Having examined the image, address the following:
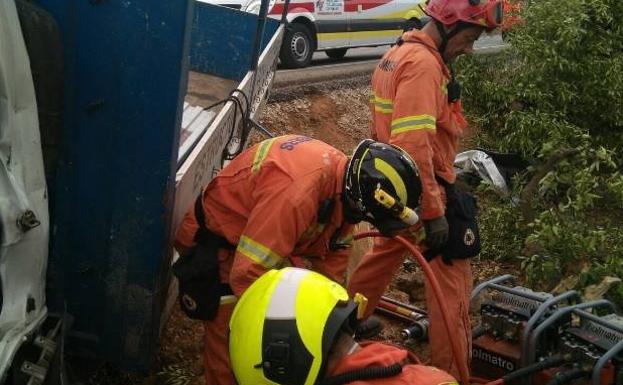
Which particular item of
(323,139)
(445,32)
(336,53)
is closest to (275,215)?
(445,32)

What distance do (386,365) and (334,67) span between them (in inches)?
410

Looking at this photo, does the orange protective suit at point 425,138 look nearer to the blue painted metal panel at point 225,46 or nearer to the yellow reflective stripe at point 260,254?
the yellow reflective stripe at point 260,254

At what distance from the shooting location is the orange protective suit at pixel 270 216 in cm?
286

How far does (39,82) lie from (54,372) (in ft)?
3.06

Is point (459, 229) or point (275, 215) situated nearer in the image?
point (275, 215)

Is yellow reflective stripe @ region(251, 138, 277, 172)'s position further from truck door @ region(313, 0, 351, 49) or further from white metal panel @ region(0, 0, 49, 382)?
truck door @ region(313, 0, 351, 49)

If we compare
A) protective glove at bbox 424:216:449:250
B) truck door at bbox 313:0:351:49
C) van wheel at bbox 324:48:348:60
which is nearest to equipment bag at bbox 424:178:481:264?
protective glove at bbox 424:216:449:250

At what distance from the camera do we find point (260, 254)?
9.33ft

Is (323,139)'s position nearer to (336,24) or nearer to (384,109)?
(336,24)

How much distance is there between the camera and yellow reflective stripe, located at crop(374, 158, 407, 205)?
288 centimetres

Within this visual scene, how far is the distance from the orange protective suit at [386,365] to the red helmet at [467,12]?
7.70ft

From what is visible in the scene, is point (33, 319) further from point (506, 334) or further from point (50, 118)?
point (506, 334)

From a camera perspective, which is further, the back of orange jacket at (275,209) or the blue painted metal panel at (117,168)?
the back of orange jacket at (275,209)

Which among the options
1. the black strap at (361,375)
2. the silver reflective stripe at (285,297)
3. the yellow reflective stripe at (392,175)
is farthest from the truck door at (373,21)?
the black strap at (361,375)
